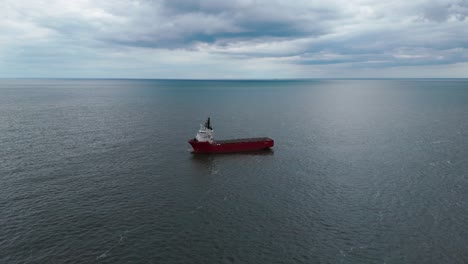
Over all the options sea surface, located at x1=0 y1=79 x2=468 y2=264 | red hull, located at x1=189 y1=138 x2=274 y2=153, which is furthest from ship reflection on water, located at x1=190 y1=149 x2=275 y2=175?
red hull, located at x1=189 y1=138 x2=274 y2=153

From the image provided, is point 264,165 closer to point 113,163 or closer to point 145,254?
point 113,163

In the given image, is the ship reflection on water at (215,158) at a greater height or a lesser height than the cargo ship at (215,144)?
lesser

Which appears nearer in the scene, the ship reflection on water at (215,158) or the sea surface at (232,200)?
the sea surface at (232,200)

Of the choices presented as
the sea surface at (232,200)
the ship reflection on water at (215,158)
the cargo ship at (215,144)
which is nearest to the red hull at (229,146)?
the cargo ship at (215,144)

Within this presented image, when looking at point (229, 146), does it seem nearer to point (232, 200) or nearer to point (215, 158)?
point (215, 158)

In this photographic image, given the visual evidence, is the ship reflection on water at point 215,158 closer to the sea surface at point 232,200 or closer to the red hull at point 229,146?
the sea surface at point 232,200

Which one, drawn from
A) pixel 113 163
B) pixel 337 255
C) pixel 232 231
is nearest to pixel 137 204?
pixel 232 231

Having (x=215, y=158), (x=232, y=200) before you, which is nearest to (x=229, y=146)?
(x=215, y=158)

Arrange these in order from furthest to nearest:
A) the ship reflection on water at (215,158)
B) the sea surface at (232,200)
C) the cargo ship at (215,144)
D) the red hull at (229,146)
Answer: the cargo ship at (215,144)
the red hull at (229,146)
the ship reflection on water at (215,158)
the sea surface at (232,200)
